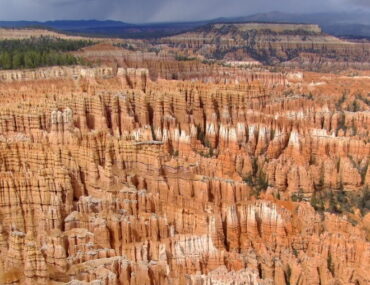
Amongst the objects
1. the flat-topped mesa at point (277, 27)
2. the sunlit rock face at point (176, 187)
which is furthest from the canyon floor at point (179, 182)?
the flat-topped mesa at point (277, 27)

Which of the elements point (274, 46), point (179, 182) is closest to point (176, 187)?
point (179, 182)

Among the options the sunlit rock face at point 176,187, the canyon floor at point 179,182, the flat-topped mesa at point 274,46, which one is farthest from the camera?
the flat-topped mesa at point 274,46

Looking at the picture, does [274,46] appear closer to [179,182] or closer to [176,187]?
[179,182]

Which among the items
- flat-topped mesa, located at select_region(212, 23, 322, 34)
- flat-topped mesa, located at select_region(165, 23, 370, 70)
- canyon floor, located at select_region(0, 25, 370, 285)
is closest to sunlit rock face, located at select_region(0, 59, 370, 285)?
canyon floor, located at select_region(0, 25, 370, 285)

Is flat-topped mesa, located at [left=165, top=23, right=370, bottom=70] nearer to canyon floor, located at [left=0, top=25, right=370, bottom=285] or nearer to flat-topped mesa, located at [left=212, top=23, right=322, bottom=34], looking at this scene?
flat-topped mesa, located at [left=212, top=23, right=322, bottom=34]

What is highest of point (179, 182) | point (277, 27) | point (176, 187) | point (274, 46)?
point (277, 27)

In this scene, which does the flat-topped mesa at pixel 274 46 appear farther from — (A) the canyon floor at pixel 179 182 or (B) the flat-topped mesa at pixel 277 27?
(A) the canyon floor at pixel 179 182

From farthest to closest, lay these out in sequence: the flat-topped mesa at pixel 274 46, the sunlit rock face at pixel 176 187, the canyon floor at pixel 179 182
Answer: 1. the flat-topped mesa at pixel 274 46
2. the canyon floor at pixel 179 182
3. the sunlit rock face at pixel 176 187

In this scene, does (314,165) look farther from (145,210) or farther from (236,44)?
(236,44)
